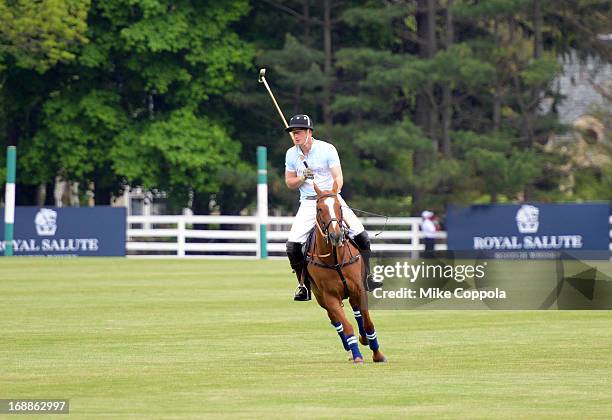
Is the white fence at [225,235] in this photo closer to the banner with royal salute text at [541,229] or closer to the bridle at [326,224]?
the banner with royal salute text at [541,229]

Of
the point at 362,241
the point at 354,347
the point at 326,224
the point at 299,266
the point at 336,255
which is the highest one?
the point at 326,224

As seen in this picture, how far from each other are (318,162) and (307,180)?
24 centimetres

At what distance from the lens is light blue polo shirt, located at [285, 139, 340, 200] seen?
51.6 feet

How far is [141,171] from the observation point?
5225 centimetres

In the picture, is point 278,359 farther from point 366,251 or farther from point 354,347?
point 366,251

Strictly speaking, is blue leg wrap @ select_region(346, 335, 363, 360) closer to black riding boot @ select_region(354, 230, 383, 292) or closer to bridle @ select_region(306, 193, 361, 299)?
bridle @ select_region(306, 193, 361, 299)

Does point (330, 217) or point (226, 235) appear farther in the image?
point (226, 235)

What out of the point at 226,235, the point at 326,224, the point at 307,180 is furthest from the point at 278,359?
the point at 226,235

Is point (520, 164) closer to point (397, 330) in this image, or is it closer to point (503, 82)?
point (503, 82)

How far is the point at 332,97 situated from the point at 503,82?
252 inches

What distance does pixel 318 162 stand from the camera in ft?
51.7

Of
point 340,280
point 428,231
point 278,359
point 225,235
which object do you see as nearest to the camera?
point 340,280

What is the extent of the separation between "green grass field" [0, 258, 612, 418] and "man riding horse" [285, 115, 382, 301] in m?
1.15

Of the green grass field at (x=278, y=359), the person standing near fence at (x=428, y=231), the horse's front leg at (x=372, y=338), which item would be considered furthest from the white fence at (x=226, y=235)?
the horse's front leg at (x=372, y=338)
